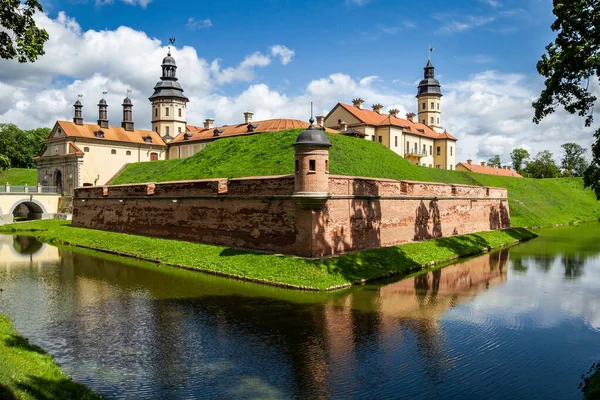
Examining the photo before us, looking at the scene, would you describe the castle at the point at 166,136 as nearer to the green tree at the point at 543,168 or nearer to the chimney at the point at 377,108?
the chimney at the point at 377,108

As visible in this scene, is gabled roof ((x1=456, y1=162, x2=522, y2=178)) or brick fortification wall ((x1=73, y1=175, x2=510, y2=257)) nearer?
brick fortification wall ((x1=73, y1=175, x2=510, y2=257))

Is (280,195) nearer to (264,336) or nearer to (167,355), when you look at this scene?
(264,336)

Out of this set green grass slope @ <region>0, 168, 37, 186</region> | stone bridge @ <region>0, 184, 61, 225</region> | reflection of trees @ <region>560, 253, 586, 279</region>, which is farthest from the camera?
green grass slope @ <region>0, 168, 37, 186</region>

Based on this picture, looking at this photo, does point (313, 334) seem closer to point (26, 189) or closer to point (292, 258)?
point (292, 258)

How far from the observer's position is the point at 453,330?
429 inches

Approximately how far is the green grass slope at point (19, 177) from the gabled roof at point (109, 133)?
14976 millimetres

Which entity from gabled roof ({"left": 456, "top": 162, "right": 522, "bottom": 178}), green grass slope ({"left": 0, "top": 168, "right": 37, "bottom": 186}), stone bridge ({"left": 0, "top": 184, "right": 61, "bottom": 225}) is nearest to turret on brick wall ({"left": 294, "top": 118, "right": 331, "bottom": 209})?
stone bridge ({"left": 0, "top": 184, "right": 61, "bottom": 225})

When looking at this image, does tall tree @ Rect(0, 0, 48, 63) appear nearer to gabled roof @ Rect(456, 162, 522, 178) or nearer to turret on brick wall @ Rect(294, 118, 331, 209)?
turret on brick wall @ Rect(294, 118, 331, 209)

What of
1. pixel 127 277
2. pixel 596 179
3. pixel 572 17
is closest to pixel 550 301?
pixel 596 179

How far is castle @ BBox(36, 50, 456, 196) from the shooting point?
4516 centimetres

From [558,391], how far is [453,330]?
320cm

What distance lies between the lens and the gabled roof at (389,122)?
4972cm

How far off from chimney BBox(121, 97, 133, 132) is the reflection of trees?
147 feet

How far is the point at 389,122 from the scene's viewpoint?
49.7 m
